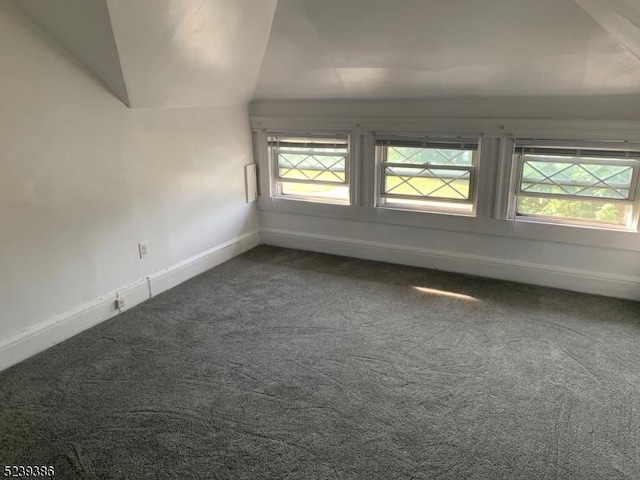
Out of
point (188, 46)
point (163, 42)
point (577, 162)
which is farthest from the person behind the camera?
point (577, 162)

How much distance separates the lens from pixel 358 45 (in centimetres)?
325

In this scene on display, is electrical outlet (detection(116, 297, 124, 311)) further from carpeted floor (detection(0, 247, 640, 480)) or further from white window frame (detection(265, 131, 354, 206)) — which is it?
white window frame (detection(265, 131, 354, 206))

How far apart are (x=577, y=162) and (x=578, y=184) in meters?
0.17

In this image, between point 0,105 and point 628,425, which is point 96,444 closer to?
point 0,105

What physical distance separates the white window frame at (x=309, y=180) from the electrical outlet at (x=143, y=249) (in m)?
1.51

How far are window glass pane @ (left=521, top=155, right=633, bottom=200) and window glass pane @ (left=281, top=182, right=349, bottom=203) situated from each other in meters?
1.58

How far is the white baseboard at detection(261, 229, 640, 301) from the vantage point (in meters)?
3.41

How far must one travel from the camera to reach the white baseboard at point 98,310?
264cm

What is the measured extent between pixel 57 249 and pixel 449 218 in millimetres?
2900

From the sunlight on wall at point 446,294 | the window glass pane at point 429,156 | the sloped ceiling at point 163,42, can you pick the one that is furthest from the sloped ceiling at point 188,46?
the sunlight on wall at point 446,294

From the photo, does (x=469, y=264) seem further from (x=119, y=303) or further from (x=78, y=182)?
(x=78, y=182)

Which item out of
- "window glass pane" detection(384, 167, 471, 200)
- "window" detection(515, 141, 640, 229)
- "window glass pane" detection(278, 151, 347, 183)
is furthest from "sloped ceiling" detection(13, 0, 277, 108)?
"window" detection(515, 141, 640, 229)
